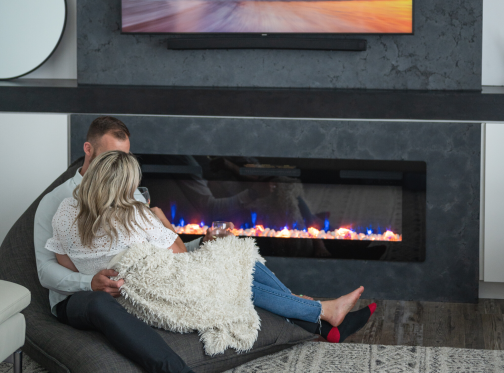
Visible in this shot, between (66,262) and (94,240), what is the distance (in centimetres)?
21

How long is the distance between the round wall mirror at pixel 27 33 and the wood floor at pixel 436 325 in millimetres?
2386

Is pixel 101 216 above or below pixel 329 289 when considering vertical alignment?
above

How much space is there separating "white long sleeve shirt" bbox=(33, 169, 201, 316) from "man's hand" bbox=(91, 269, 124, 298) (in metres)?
0.05

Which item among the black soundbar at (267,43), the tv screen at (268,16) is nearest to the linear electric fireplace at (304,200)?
the black soundbar at (267,43)

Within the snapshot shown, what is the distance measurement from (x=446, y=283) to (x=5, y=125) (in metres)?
2.58

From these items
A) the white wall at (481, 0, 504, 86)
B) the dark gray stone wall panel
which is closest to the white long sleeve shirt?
the dark gray stone wall panel

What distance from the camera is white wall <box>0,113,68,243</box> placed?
10.0 ft

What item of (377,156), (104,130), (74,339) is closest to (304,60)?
(377,156)

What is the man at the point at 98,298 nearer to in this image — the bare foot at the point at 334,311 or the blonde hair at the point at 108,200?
the blonde hair at the point at 108,200

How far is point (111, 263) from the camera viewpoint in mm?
1875

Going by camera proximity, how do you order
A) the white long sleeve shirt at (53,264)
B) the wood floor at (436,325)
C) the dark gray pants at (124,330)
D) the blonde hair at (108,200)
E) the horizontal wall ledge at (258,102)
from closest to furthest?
the dark gray pants at (124,330) < the blonde hair at (108,200) < the white long sleeve shirt at (53,264) < the wood floor at (436,325) < the horizontal wall ledge at (258,102)

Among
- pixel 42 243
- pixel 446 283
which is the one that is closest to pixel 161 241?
pixel 42 243

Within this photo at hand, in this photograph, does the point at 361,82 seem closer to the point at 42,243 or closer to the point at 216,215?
the point at 216,215

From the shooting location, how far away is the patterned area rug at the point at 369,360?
207 cm
